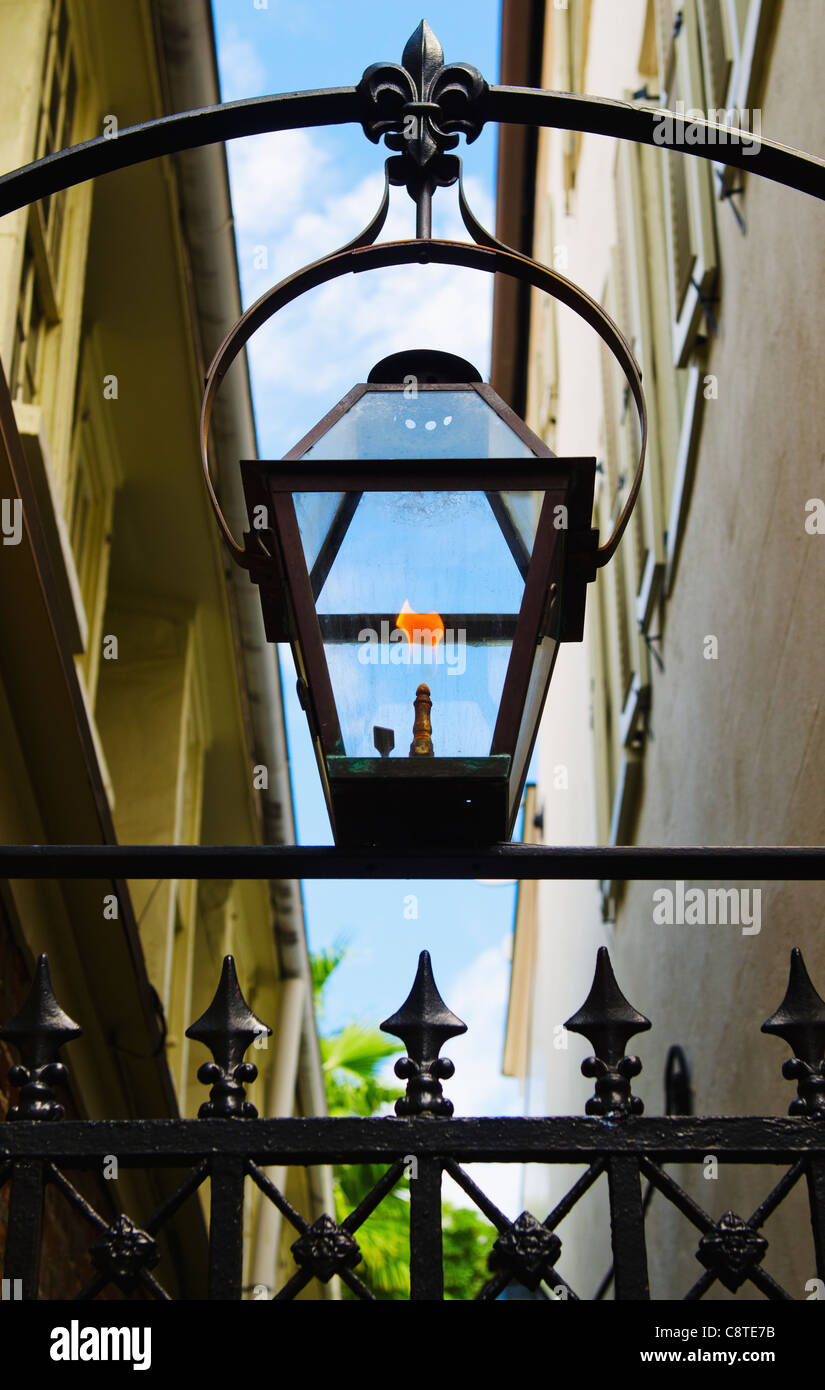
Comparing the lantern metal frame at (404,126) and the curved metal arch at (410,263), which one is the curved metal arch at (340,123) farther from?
the curved metal arch at (410,263)

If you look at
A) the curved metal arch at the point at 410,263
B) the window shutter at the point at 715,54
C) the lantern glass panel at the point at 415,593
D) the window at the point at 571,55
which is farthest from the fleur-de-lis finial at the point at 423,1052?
the window at the point at 571,55

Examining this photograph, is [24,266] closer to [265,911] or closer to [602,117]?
[602,117]

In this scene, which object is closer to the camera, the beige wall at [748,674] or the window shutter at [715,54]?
the beige wall at [748,674]

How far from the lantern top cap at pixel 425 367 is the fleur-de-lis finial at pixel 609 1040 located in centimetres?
100

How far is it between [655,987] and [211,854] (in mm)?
5877

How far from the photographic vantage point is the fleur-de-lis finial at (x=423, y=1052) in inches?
83.3

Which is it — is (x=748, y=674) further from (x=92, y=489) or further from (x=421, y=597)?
(x=92, y=489)

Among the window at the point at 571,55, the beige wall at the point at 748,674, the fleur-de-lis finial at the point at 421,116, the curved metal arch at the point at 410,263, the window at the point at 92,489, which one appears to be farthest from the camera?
the window at the point at 571,55

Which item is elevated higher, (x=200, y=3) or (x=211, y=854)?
(x=200, y=3)

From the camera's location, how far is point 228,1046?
217 cm

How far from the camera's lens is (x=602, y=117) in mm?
2760

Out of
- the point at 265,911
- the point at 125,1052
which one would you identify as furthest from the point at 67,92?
the point at 265,911

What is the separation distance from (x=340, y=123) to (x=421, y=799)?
1378 millimetres
